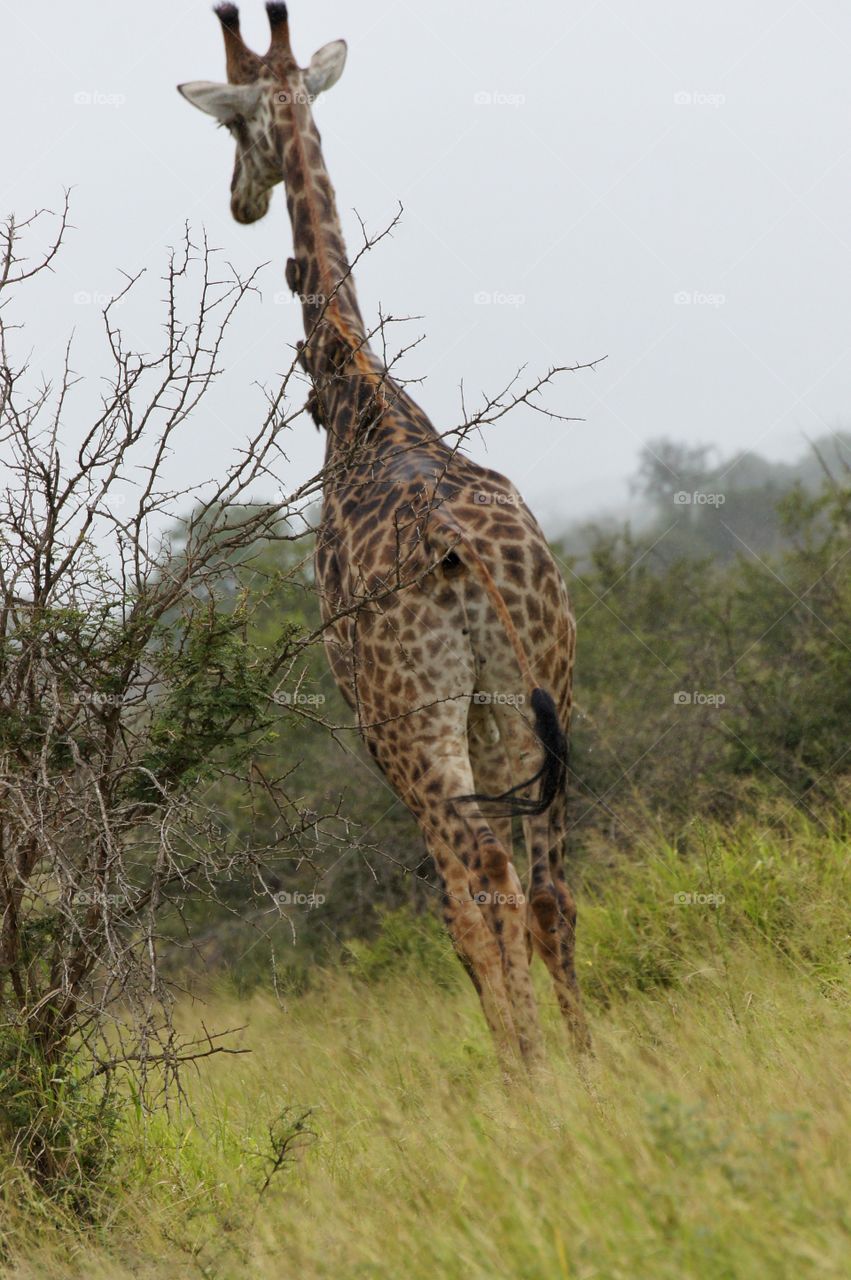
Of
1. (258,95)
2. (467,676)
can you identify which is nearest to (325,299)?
(258,95)

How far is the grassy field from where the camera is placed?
85.6 inches

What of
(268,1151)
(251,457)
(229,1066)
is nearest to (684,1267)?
(268,1151)

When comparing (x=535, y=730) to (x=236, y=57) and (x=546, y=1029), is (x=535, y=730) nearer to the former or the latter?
(x=546, y=1029)

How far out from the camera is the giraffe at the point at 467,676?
4.29 meters

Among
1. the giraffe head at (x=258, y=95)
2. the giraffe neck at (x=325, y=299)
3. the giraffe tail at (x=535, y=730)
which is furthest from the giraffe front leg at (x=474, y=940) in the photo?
the giraffe head at (x=258, y=95)

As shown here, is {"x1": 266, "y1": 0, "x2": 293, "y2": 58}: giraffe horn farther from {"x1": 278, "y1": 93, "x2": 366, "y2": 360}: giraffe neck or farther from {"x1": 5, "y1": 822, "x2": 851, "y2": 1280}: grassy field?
{"x1": 5, "y1": 822, "x2": 851, "y2": 1280}: grassy field

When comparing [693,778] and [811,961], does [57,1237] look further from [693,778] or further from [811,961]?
[693,778]

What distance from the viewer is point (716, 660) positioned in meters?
8.61

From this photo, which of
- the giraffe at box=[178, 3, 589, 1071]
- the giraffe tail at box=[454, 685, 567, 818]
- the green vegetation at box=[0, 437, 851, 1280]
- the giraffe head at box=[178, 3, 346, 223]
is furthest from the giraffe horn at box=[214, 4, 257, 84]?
the giraffe tail at box=[454, 685, 567, 818]

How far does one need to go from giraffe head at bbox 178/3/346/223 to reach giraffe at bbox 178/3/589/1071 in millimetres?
1864

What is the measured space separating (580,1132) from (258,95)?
4982 mm

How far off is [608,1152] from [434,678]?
2169mm

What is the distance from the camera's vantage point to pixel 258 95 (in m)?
6.18

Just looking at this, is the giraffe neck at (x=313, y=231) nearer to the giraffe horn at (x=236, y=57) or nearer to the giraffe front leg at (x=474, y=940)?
the giraffe horn at (x=236, y=57)
